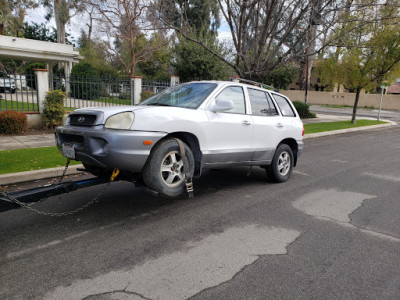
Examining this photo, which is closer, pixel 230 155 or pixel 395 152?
pixel 230 155

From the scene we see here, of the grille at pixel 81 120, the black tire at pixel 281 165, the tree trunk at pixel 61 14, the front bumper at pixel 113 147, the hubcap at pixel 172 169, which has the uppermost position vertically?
the tree trunk at pixel 61 14

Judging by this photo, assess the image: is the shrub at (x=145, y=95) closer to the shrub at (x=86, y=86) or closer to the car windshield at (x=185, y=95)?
the shrub at (x=86, y=86)

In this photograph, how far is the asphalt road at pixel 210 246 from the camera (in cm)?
292

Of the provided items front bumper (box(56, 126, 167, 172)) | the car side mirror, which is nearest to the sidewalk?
front bumper (box(56, 126, 167, 172))

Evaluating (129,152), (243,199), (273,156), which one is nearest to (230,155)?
(243,199)

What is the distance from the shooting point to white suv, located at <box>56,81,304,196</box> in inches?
154

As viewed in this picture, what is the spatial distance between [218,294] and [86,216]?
2.33 metres

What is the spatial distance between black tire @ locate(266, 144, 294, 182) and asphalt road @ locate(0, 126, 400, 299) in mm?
380

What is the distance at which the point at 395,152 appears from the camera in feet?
36.7

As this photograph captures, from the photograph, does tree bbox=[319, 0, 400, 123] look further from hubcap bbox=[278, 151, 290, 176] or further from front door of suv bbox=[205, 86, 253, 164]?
front door of suv bbox=[205, 86, 253, 164]

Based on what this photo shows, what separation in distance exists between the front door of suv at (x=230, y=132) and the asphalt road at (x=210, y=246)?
2.35 ft

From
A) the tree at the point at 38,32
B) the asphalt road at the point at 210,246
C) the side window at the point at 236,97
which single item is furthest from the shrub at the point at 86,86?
the tree at the point at 38,32

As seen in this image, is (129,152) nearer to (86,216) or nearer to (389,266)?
(86,216)

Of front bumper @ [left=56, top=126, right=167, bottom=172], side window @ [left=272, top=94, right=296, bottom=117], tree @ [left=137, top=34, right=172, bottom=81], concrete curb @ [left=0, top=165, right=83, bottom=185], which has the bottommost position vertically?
concrete curb @ [left=0, top=165, right=83, bottom=185]
